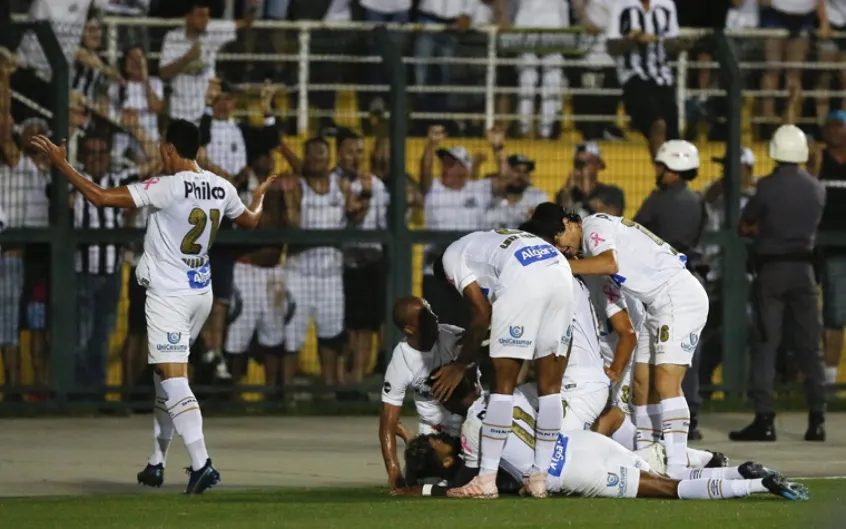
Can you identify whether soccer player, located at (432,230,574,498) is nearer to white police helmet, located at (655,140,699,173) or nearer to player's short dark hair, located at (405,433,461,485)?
player's short dark hair, located at (405,433,461,485)

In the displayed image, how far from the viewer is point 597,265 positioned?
10734mm

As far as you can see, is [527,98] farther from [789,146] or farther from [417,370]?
[417,370]

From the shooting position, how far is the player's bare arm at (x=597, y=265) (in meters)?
10.7

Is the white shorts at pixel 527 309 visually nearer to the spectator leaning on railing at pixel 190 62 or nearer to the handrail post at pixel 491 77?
the spectator leaning on railing at pixel 190 62

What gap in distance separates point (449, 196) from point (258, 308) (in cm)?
192

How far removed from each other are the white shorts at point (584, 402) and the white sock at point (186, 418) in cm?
213

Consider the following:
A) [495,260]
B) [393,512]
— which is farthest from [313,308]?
[393,512]

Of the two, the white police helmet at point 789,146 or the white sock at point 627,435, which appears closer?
the white sock at point 627,435

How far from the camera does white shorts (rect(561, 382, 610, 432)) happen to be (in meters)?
10.8

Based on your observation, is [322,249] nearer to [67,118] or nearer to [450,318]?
[450,318]

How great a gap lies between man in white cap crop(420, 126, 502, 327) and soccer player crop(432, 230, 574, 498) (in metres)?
5.35

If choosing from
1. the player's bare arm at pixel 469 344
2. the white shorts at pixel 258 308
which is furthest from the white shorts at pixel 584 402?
the white shorts at pixel 258 308

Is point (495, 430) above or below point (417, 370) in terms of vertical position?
below

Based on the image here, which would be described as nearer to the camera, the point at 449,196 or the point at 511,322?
the point at 511,322
